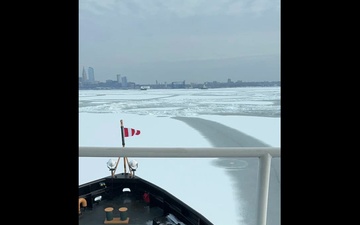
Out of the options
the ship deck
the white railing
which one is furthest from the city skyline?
the white railing

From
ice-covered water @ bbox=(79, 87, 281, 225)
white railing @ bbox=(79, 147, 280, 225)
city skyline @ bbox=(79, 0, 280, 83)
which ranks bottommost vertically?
ice-covered water @ bbox=(79, 87, 281, 225)

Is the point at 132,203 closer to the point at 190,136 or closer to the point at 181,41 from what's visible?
the point at 190,136

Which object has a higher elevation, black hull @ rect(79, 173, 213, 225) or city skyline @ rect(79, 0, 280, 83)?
city skyline @ rect(79, 0, 280, 83)

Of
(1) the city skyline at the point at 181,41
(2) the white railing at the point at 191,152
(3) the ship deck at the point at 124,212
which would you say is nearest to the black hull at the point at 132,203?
(3) the ship deck at the point at 124,212

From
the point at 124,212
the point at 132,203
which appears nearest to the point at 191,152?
the point at 124,212

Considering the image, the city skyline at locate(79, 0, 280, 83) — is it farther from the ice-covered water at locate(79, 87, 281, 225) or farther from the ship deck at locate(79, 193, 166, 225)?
the ship deck at locate(79, 193, 166, 225)

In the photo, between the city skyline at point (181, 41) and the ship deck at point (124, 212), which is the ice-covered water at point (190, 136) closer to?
the ship deck at point (124, 212)

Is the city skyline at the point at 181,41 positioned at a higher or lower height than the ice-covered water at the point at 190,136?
higher

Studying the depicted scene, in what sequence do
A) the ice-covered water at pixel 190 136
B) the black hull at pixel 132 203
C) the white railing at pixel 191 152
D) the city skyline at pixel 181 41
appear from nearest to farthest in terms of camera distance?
the white railing at pixel 191 152
the black hull at pixel 132 203
the ice-covered water at pixel 190 136
the city skyline at pixel 181 41

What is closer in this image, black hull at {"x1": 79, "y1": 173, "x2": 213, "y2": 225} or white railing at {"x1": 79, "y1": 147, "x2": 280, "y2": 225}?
white railing at {"x1": 79, "y1": 147, "x2": 280, "y2": 225}

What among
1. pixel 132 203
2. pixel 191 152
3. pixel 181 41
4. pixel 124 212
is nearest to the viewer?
pixel 191 152
